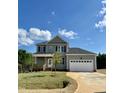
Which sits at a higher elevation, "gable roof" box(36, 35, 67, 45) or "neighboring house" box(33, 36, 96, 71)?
"gable roof" box(36, 35, 67, 45)

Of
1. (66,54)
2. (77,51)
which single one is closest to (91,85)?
(77,51)

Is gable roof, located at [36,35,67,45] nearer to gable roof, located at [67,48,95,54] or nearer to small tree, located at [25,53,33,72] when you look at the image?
gable roof, located at [67,48,95,54]

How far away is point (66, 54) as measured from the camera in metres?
11.0

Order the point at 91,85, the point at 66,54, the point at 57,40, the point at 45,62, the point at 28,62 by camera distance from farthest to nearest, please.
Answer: the point at 66,54
the point at 57,40
the point at 45,62
the point at 28,62
the point at 91,85

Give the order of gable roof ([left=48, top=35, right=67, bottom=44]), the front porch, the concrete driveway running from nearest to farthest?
the concrete driveway
the front porch
gable roof ([left=48, top=35, right=67, bottom=44])

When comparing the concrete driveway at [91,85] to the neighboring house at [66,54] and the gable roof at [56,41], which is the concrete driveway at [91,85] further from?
the gable roof at [56,41]

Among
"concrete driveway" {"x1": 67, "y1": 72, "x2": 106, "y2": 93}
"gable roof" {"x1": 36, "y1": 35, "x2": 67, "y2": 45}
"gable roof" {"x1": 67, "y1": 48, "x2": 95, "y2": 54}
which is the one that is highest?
"gable roof" {"x1": 36, "y1": 35, "x2": 67, "y2": 45}

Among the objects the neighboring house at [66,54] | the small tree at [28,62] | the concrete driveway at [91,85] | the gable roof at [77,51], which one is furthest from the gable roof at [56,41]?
the concrete driveway at [91,85]

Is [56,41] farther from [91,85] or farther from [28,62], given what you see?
[91,85]

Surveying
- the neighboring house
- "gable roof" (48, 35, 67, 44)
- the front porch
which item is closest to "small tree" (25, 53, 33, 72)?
the front porch

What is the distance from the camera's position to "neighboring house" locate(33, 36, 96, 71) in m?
10.2
